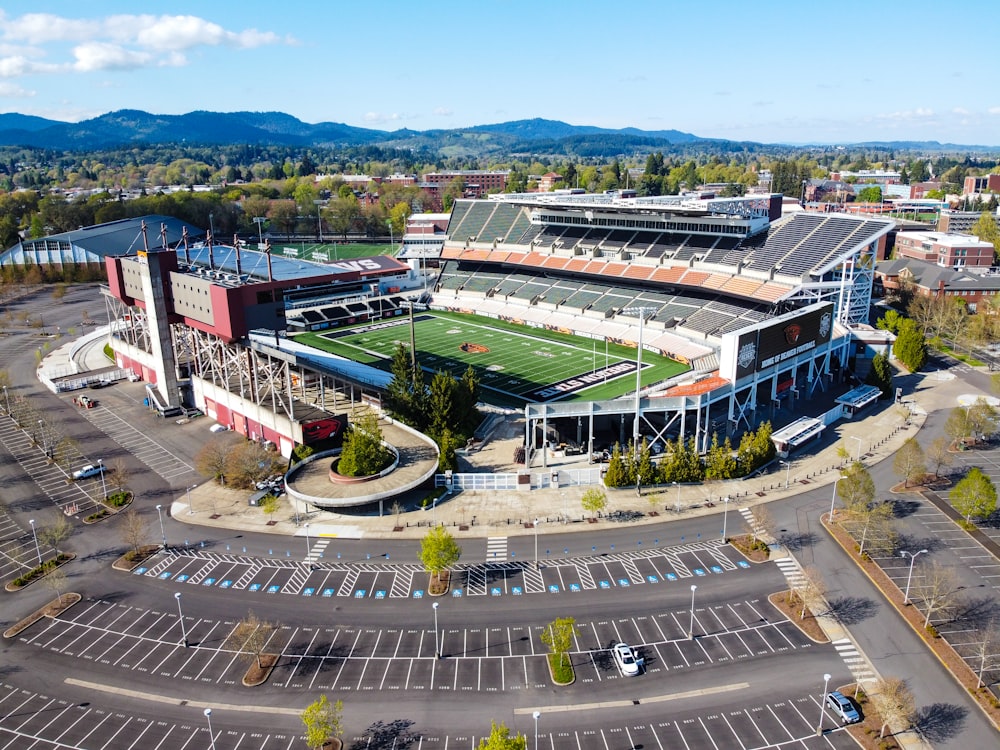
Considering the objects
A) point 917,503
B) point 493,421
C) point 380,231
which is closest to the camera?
point 917,503

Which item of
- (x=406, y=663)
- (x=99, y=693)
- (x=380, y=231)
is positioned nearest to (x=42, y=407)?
(x=99, y=693)

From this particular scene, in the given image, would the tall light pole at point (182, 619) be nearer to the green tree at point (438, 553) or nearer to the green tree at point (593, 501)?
the green tree at point (438, 553)

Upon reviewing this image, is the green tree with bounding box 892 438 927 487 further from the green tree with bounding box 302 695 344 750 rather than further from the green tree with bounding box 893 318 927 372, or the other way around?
the green tree with bounding box 302 695 344 750

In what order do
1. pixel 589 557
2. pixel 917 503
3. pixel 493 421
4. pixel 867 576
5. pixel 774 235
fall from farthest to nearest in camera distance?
pixel 774 235 → pixel 493 421 → pixel 917 503 → pixel 589 557 → pixel 867 576

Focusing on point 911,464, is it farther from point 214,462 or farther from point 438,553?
point 214,462

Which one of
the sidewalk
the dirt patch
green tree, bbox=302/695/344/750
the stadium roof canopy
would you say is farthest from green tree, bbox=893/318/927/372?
the stadium roof canopy

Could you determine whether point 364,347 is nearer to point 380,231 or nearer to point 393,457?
point 393,457

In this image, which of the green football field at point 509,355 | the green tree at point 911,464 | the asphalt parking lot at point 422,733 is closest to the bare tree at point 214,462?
the asphalt parking lot at point 422,733
